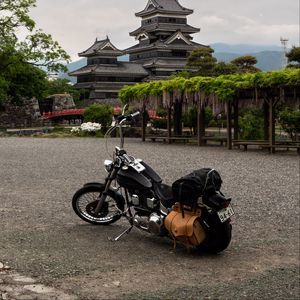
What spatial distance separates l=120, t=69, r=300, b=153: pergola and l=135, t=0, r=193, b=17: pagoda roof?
28.9 metres

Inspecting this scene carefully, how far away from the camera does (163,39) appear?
51.4 m

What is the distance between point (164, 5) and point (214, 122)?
19.8 m

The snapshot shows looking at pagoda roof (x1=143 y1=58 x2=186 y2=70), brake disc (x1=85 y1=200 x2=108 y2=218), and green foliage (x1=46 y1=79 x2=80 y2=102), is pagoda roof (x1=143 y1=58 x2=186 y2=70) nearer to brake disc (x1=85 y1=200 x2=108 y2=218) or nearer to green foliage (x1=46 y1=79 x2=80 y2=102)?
green foliage (x1=46 y1=79 x2=80 y2=102)

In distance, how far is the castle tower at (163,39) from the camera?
4862cm

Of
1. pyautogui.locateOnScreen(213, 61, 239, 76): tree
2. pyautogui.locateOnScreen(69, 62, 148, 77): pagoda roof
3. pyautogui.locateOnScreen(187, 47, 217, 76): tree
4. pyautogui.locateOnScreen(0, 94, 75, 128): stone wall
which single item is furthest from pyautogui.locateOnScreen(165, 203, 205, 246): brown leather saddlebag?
pyautogui.locateOnScreen(69, 62, 148, 77): pagoda roof

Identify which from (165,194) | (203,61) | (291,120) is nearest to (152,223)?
(165,194)

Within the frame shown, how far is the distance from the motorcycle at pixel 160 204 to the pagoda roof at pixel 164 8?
155 feet

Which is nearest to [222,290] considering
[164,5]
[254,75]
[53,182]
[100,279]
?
[100,279]

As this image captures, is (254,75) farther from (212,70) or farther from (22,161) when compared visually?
(212,70)

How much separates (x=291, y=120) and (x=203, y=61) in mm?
18489

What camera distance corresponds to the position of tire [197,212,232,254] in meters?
4.69

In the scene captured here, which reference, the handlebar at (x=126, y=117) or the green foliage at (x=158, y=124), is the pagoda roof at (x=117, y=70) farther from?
the handlebar at (x=126, y=117)

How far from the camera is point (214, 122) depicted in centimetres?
3728

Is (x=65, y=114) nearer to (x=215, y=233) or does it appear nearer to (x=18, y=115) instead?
(x=18, y=115)
